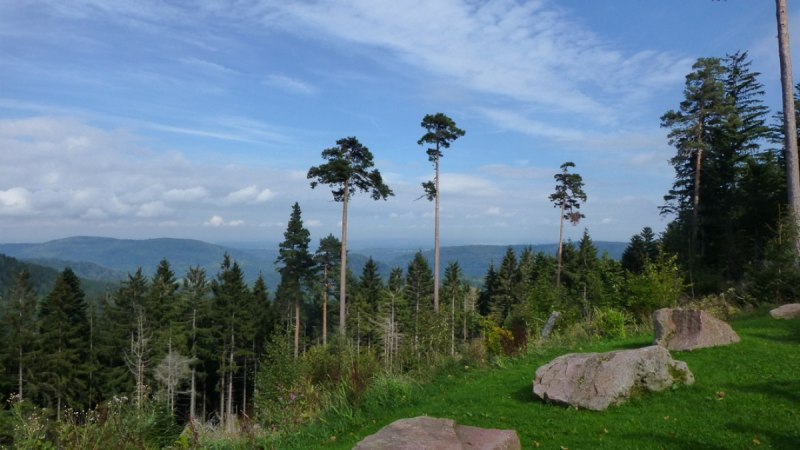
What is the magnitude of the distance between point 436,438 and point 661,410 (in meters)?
3.39

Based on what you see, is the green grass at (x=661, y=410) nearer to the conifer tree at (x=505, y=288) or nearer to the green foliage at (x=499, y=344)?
the green foliage at (x=499, y=344)

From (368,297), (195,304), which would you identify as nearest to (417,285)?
(368,297)

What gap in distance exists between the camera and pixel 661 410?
6.14 meters

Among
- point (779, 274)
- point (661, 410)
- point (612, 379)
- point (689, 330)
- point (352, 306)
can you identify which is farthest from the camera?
point (352, 306)

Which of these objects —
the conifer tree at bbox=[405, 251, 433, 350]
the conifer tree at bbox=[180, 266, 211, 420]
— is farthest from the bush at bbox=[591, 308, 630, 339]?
the conifer tree at bbox=[180, 266, 211, 420]

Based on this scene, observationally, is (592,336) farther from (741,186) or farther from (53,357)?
(53,357)

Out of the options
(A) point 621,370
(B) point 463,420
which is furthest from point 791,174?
(B) point 463,420

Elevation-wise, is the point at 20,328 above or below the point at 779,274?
below

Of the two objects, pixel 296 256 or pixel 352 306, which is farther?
pixel 352 306

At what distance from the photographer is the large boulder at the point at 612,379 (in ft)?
21.8

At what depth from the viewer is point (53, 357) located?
3409 centimetres

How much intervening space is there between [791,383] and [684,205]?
28.1 meters

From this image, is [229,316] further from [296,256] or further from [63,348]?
[63,348]

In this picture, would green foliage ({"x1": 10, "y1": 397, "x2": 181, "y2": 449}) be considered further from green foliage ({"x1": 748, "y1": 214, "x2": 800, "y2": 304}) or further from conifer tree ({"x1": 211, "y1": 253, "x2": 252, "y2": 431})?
conifer tree ({"x1": 211, "y1": 253, "x2": 252, "y2": 431})
